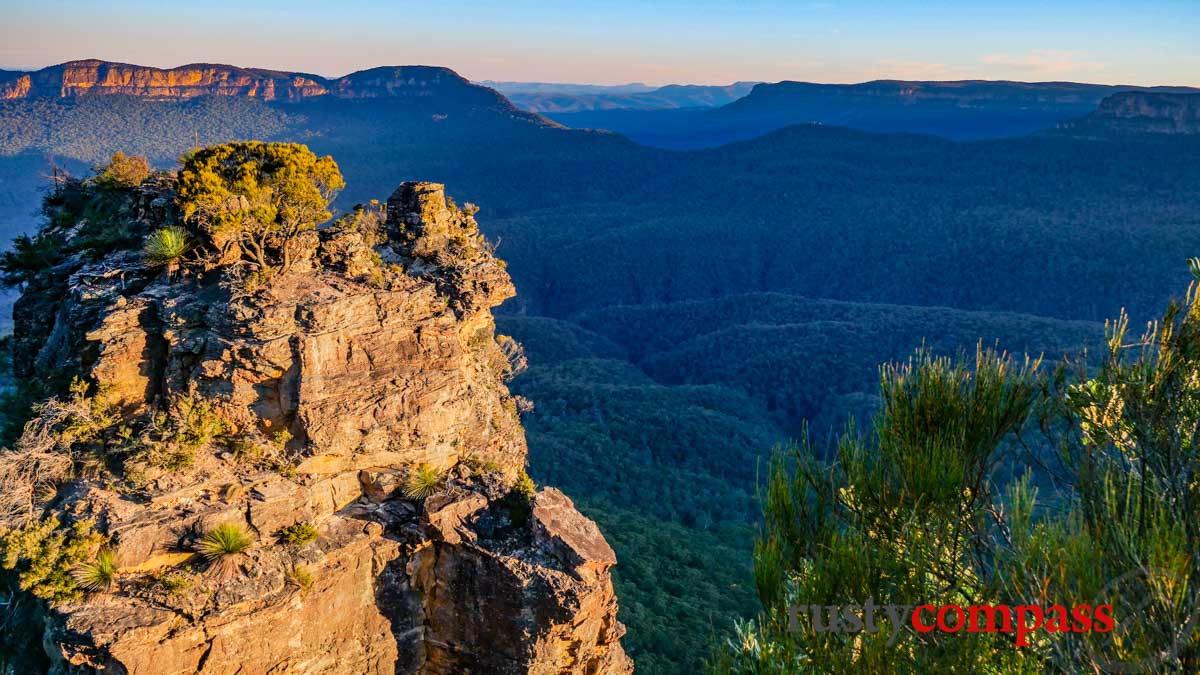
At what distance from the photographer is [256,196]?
17.2m

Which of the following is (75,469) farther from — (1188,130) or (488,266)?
A: (1188,130)

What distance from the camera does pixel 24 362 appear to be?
18.0 meters

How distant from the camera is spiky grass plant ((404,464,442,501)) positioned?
14789mm

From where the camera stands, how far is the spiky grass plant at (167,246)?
595 inches

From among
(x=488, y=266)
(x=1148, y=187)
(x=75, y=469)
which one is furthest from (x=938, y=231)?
(x=75, y=469)

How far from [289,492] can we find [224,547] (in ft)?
4.62

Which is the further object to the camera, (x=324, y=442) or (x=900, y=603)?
(x=324, y=442)

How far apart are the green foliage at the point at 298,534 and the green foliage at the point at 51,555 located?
277cm

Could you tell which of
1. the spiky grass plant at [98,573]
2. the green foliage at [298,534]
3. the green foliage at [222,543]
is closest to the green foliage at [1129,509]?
the green foliage at [298,534]

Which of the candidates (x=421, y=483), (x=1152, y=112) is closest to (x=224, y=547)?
(x=421, y=483)

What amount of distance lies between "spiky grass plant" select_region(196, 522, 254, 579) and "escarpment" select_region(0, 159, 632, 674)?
0.13ft

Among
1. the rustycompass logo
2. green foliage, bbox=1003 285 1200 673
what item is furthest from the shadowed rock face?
the rustycompass logo

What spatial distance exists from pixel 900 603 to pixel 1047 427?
298cm

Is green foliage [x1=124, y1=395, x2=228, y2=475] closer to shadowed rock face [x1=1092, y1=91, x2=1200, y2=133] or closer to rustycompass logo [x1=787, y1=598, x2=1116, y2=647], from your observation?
rustycompass logo [x1=787, y1=598, x2=1116, y2=647]
